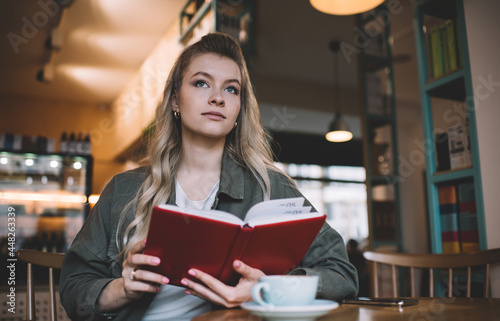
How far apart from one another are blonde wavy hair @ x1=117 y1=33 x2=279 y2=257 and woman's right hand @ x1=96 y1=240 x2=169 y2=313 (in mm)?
343

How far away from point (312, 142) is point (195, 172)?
649cm

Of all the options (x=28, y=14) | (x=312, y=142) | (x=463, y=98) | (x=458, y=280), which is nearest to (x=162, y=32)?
(x=28, y=14)

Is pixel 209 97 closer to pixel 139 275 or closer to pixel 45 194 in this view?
pixel 139 275

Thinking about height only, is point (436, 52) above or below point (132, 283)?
above

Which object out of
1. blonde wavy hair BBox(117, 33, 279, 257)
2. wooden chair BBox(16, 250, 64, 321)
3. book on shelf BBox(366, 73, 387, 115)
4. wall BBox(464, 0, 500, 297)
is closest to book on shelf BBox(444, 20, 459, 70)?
wall BBox(464, 0, 500, 297)

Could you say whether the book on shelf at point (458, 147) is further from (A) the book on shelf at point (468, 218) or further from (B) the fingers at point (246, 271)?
(B) the fingers at point (246, 271)

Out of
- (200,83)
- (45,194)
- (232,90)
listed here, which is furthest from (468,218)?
(45,194)

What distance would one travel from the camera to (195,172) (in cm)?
142

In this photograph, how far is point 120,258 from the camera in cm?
121

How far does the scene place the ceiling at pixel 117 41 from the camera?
3.55m

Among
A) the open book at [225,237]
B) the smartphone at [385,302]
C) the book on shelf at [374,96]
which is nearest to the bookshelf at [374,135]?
the book on shelf at [374,96]

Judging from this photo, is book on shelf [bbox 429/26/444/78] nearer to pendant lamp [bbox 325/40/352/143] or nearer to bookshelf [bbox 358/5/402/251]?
bookshelf [bbox 358/5/402/251]

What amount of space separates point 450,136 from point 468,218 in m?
0.39

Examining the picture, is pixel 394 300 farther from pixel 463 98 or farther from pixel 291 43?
pixel 291 43
